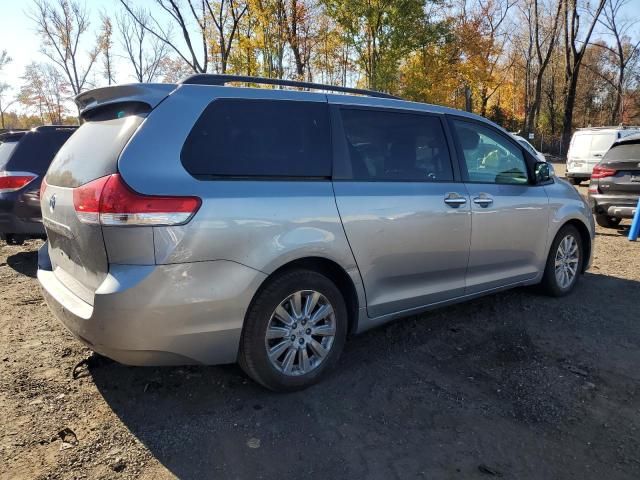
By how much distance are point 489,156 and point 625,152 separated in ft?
18.3

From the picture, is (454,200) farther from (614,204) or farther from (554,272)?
(614,204)

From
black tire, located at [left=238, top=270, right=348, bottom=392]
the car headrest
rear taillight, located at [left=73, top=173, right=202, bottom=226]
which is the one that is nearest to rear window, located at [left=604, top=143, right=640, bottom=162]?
the car headrest

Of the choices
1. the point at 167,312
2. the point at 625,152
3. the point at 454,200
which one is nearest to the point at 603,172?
the point at 625,152

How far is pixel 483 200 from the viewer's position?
4.07 meters

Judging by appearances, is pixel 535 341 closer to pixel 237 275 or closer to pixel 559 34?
pixel 237 275

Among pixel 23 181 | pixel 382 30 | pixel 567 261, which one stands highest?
pixel 382 30

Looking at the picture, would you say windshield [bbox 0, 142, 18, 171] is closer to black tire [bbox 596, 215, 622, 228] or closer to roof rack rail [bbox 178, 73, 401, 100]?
roof rack rail [bbox 178, 73, 401, 100]

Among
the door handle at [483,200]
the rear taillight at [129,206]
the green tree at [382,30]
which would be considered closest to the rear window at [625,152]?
the door handle at [483,200]

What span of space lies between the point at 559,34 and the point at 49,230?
1726 inches

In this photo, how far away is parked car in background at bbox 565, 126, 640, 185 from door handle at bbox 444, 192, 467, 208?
15412mm

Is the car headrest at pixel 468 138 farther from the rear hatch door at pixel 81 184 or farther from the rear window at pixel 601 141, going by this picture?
the rear window at pixel 601 141

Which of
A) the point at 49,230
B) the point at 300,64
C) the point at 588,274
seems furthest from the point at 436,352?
the point at 300,64

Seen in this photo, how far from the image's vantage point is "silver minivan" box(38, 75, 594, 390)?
2574mm

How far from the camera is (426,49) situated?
2638 centimetres
